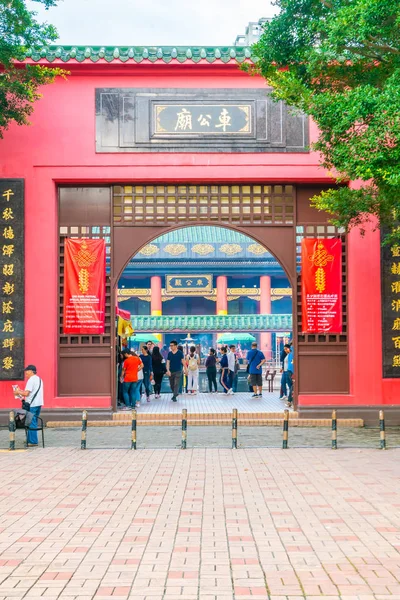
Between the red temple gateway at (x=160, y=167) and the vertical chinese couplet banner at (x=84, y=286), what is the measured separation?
0.19m

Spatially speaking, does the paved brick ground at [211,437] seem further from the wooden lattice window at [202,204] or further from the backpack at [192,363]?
the backpack at [192,363]

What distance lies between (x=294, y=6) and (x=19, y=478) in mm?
7678

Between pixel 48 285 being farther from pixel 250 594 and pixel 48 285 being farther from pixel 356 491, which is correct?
pixel 250 594

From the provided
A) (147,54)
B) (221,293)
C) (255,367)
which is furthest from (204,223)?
(221,293)

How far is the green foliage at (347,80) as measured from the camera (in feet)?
33.1

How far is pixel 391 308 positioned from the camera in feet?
51.4

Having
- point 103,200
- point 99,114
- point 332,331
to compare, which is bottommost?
point 332,331

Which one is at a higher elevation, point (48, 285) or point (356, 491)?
point (48, 285)

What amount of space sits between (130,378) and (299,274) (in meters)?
4.29

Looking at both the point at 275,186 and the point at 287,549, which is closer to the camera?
the point at 287,549

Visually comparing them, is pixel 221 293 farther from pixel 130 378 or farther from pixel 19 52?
pixel 19 52

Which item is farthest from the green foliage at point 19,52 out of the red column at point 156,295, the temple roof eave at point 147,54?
the red column at point 156,295

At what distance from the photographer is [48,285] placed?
610 inches

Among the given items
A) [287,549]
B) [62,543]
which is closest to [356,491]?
[287,549]
